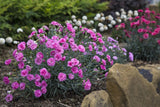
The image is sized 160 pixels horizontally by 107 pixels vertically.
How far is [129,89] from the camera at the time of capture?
253 cm

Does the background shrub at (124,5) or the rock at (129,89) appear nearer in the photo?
the rock at (129,89)

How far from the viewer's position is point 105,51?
4.15m

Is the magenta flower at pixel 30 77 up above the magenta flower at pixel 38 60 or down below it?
below

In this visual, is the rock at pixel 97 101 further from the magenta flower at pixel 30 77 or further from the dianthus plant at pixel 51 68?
the magenta flower at pixel 30 77

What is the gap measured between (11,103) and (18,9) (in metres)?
3.55

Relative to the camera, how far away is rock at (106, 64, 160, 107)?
2471 millimetres

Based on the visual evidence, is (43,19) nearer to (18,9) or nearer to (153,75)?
(18,9)

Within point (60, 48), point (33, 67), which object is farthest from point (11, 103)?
point (60, 48)

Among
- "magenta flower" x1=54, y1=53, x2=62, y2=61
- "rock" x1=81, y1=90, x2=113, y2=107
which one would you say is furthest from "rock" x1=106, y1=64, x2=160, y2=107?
"magenta flower" x1=54, y1=53, x2=62, y2=61

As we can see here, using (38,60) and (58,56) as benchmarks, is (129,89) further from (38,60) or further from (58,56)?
(38,60)

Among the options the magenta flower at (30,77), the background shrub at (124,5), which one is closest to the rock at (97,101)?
the magenta flower at (30,77)

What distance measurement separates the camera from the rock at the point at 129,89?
8.11 feet

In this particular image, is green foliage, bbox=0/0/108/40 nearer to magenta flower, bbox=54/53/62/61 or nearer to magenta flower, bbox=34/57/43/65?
magenta flower, bbox=34/57/43/65

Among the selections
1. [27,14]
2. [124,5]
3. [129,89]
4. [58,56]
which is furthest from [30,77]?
[124,5]
